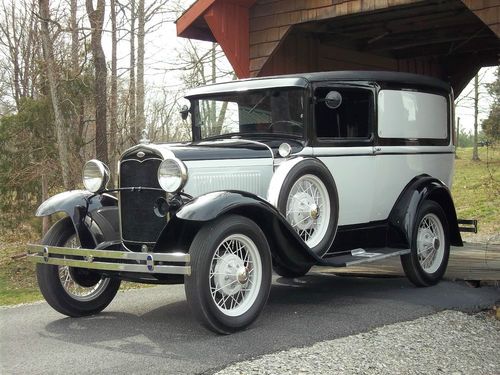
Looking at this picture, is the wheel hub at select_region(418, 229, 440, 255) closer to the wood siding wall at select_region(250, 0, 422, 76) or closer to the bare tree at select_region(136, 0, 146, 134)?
the wood siding wall at select_region(250, 0, 422, 76)

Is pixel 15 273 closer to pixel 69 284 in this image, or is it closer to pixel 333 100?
pixel 69 284

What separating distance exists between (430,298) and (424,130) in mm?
1909

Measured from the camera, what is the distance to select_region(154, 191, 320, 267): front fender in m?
4.36

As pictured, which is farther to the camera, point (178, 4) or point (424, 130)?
point (178, 4)

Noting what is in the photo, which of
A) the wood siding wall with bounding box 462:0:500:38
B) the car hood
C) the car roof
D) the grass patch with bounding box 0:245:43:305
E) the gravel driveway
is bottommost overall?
the grass patch with bounding box 0:245:43:305

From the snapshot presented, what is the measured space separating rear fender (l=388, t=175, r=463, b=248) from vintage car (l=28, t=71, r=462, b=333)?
14 millimetres

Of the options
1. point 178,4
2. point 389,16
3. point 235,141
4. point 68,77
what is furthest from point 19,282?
point 178,4

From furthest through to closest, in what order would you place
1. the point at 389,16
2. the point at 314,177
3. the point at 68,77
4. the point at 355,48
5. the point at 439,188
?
the point at 68,77, the point at 355,48, the point at 389,16, the point at 439,188, the point at 314,177

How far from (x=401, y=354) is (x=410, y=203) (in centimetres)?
242

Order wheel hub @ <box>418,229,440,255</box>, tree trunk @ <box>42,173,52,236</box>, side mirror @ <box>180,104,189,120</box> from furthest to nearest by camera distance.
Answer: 1. tree trunk @ <box>42,173,52,236</box>
2. side mirror @ <box>180,104,189,120</box>
3. wheel hub @ <box>418,229,440,255</box>

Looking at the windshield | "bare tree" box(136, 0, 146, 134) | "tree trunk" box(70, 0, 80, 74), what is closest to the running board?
the windshield

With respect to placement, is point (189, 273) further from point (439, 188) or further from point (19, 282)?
point (19, 282)

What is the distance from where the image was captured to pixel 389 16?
874 cm

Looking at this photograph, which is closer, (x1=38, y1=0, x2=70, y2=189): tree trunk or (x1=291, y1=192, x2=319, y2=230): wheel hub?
(x1=291, y1=192, x2=319, y2=230): wheel hub
